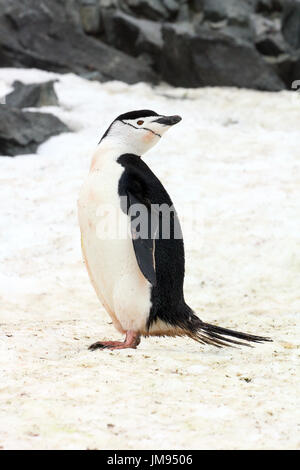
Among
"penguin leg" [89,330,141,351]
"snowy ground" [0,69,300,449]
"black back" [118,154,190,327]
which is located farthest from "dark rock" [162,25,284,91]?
"penguin leg" [89,330,141,351]

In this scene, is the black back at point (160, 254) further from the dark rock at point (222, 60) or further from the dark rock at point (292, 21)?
the dark rock at point (292, 21)

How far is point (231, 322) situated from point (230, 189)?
9.58 feet

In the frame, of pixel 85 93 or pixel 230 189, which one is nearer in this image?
pixel 230 189

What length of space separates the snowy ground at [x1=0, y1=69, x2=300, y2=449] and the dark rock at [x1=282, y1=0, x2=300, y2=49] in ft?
8.23

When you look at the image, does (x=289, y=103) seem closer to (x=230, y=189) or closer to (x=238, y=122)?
(x=238, y=122)

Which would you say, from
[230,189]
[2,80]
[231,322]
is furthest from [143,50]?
[231,322]

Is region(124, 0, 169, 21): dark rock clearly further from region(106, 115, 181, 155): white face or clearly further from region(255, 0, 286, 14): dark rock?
region(106, 115, 181, 155): white face

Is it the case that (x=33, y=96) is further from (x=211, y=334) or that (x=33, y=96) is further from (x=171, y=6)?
(x=211, y=334)

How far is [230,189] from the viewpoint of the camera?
22.4 ft

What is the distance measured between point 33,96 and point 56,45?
2.52 metres

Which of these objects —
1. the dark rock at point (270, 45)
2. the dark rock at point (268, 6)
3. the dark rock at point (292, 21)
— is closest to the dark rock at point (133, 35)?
the dark rock at point (270, 45)

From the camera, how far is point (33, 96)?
9297 mm

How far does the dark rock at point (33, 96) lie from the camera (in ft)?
30.2

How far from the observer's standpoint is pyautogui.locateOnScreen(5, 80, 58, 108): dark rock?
9195mm
